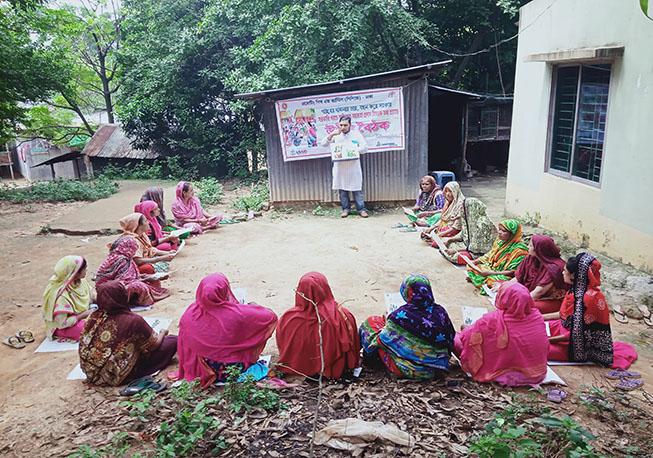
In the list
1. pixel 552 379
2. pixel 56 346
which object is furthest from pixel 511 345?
pixel 56 346

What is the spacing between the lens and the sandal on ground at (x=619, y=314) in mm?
5075

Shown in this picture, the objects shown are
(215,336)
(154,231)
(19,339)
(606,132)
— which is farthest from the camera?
(154,231)

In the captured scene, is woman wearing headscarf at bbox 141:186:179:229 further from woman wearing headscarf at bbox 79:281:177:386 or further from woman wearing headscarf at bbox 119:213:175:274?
woman wearing headscarf at bbox 79:281:177:386

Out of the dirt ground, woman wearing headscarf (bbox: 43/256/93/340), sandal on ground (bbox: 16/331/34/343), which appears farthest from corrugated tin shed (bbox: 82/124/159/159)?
woman wearing headscarf (bbox: 43/256/93/340)

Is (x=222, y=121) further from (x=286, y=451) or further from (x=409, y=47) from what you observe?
(x=286, y=451)

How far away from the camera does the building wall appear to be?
610cm

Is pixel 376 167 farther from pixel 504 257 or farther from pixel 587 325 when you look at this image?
pixel 587 325

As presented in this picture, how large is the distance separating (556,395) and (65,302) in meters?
4.54

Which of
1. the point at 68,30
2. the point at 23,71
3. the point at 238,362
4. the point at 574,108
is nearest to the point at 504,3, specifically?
the point at 574,108

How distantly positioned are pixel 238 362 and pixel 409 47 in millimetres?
13226

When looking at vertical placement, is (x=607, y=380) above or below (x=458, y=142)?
below

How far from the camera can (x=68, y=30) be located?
17297mm

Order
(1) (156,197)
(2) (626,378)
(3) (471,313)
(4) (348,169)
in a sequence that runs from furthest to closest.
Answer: (4) (348,169)
(1) (156,197)
(3) (471,313)
(2) (626,378)

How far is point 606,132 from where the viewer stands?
6.84 metres
